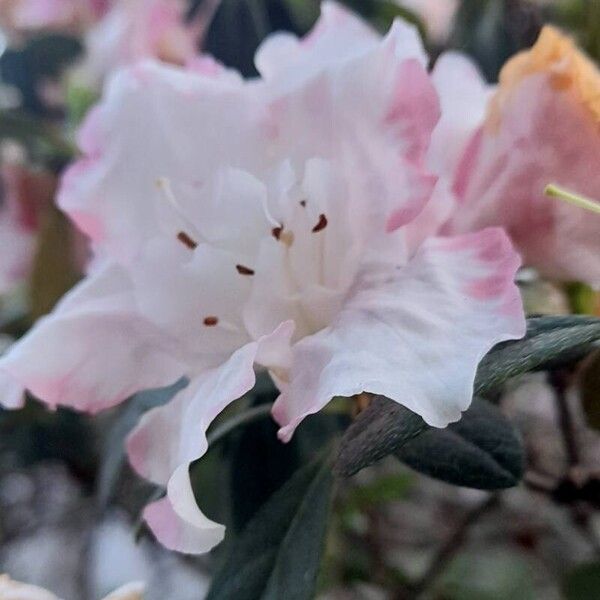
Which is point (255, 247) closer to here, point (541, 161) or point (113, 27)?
point (541, 161)

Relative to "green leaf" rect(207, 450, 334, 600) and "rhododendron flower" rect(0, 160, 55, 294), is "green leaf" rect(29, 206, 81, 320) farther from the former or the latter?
"green leaf" rect(207, 450, 334, 600)

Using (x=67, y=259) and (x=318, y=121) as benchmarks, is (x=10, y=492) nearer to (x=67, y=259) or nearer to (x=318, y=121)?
(x=67, y=259)

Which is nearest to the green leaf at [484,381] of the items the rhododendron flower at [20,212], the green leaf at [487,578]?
the green leaf at [487,578]

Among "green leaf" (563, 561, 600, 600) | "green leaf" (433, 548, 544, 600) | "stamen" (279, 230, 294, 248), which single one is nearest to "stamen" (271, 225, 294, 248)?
"stamen" (279, 230, 294, 248)

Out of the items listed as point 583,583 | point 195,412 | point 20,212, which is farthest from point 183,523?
point 20,212

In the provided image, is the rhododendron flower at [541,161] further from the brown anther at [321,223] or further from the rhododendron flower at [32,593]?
the rhododendron flower at [32,593]

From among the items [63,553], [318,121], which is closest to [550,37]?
[318,121]
